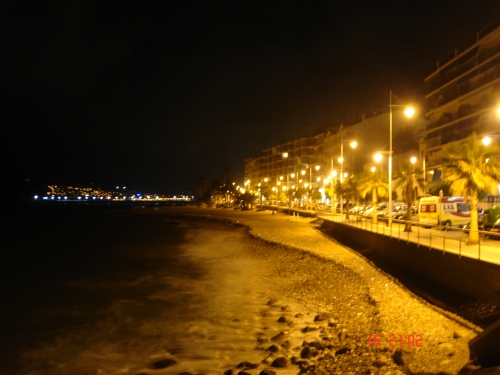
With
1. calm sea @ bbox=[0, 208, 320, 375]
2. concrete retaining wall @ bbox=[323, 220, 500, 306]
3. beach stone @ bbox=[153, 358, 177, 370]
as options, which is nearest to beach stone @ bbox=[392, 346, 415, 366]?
concrete retaining wall @ bbox=[323, 220, 500, 306]

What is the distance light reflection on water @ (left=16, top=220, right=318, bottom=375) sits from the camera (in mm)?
12641

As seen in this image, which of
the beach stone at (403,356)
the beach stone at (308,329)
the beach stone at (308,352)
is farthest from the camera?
the beach stone at (308,329)

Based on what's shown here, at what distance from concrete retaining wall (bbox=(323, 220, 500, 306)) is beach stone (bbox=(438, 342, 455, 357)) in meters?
1.93

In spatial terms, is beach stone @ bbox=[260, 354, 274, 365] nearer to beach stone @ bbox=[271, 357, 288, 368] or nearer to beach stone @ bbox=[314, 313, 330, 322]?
beach stone @ bbox=[271, 357, 288, 368]

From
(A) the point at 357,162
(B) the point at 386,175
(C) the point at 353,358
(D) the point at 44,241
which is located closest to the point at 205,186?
(A) the point at 357,162

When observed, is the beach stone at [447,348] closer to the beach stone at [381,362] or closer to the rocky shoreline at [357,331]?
the rocky shoreline at [357,331]

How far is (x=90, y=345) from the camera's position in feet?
46.7

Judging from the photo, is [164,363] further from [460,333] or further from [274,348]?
[460,333]

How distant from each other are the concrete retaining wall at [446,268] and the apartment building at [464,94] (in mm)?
22347

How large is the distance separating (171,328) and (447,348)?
8452mm

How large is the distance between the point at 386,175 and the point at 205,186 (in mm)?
127808

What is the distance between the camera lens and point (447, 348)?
10883 millimetres

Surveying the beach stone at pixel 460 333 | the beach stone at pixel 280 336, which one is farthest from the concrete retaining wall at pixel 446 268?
the beach stone at pixel 280 336

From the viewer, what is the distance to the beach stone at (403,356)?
10.4m
